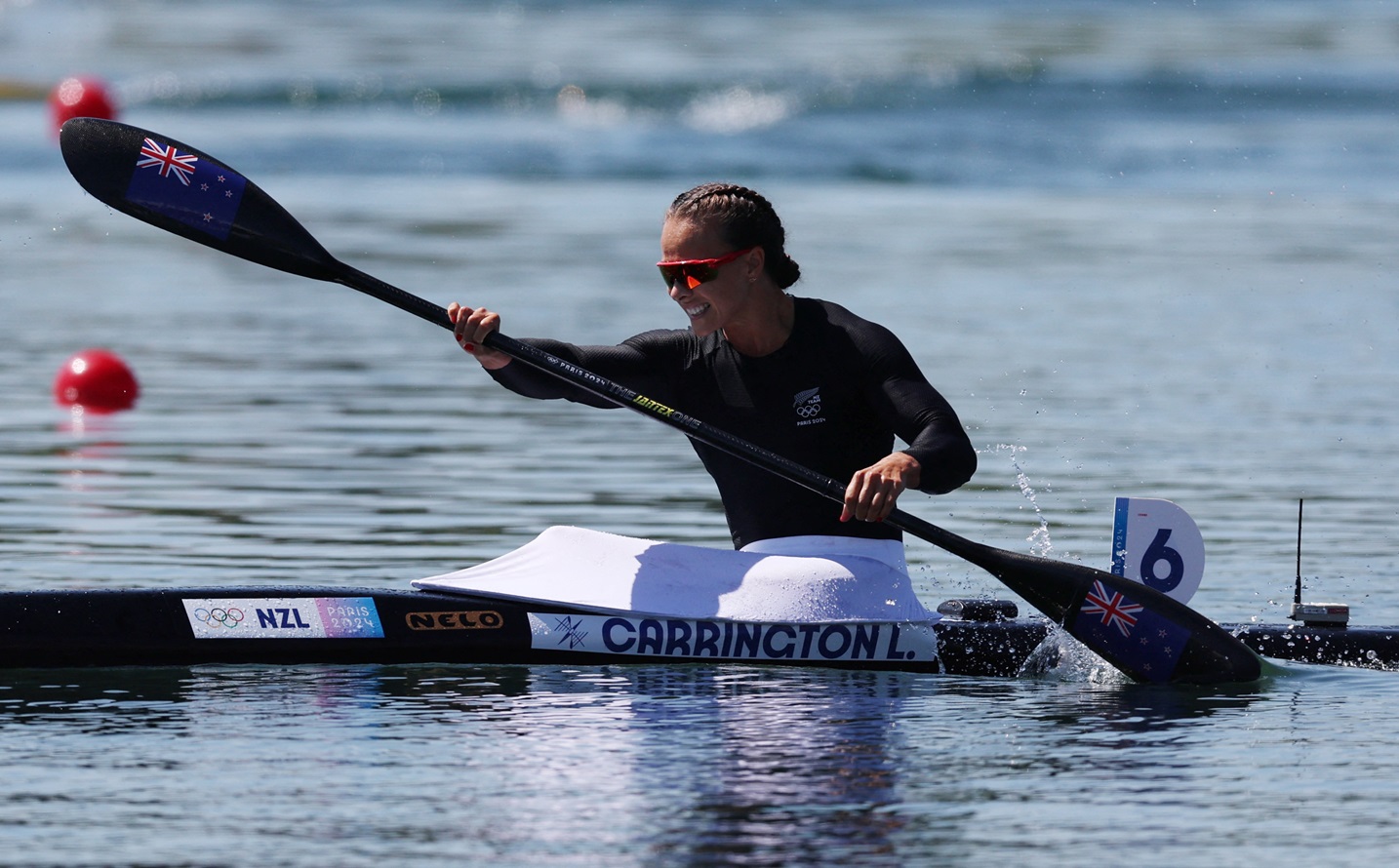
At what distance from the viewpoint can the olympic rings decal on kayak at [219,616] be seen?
7047 mm

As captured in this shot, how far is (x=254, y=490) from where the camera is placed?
10953 mm

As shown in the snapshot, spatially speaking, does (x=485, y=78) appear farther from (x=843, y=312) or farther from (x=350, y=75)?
(x=843, y=312)

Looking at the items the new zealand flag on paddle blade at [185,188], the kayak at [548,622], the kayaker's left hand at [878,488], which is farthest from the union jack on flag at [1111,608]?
the new zealand flag on paddle blade at [185,188]

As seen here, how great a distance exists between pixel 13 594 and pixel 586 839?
8.84 feet

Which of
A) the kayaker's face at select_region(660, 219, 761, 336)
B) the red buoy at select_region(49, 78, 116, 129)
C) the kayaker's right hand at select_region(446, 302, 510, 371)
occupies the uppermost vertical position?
the red buoy at select_region(49, 78, 116, 129)

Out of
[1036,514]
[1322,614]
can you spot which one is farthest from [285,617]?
[1036,514]

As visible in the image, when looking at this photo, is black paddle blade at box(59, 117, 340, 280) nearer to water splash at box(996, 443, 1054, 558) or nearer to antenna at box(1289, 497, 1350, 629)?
water splash at box(996, 443, 1054, 558)

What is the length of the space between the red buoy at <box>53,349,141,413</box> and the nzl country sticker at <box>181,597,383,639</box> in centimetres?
682

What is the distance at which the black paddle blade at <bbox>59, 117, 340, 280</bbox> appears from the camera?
299 inches

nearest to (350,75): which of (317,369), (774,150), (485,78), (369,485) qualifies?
(485,78)

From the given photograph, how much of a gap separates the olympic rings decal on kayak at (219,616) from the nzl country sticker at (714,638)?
88 centimetres

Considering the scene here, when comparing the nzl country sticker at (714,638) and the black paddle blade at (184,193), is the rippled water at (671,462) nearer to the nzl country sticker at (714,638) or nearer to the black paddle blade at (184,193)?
the nzl country sticker at (714,638)

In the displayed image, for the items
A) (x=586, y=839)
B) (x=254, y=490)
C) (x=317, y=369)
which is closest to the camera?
(x=586, y=839)

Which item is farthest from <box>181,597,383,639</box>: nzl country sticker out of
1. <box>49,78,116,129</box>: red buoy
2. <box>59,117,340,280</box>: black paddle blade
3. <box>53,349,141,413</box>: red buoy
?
<box>49,78,116,129</box>: red buoy
